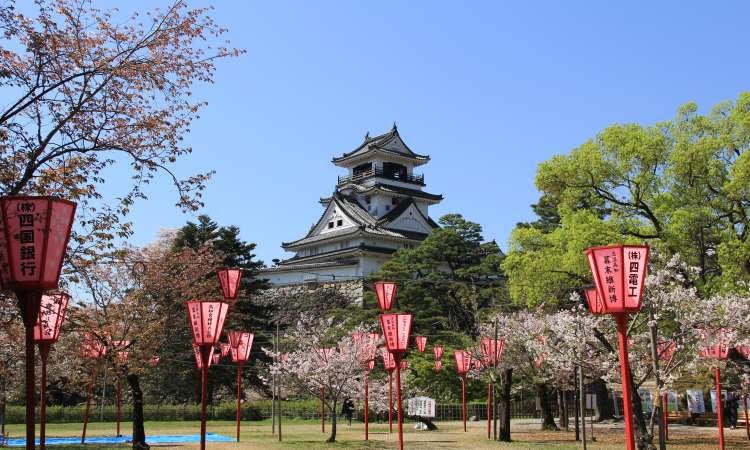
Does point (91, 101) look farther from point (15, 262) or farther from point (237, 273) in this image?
point (237, 273)

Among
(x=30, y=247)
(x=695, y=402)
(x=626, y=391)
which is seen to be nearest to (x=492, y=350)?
(x=695, y=402)

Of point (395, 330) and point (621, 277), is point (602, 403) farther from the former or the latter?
point (621, 277)

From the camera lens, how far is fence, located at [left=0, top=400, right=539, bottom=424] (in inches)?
1329

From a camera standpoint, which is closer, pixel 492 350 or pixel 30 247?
pixel 30 247

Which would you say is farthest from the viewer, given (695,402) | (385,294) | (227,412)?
(227,412)

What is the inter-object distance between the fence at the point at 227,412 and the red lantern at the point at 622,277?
28.1 m

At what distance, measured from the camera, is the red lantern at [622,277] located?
9234 mm

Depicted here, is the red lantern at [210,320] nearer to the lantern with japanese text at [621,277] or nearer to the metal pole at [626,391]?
the lantern with japanese text at [621,277]

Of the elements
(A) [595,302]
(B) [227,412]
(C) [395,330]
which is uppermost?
(A) [595,302]

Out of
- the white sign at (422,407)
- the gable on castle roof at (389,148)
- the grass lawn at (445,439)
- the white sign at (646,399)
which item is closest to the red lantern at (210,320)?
the grass lawn at (445,439)

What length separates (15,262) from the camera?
6.09 m

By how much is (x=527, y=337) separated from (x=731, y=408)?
34.6 ft

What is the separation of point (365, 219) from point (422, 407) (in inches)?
1058

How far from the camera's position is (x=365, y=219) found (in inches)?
2157
